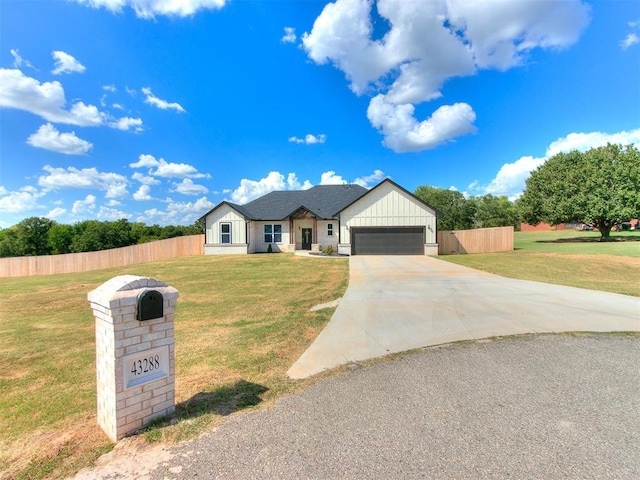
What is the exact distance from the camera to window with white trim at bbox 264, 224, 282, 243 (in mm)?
26391

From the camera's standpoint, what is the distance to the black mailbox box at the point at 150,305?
282 cm

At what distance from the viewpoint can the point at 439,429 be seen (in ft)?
9.13

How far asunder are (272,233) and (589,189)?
31136 millimetres

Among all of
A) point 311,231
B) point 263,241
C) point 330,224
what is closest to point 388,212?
point 330,224

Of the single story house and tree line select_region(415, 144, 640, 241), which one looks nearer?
the single story house

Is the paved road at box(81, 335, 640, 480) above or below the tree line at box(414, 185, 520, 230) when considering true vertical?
below

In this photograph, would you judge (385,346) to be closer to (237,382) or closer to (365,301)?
(237,382)

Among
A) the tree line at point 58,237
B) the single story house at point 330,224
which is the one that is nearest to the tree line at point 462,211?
the single story house at point 330,224

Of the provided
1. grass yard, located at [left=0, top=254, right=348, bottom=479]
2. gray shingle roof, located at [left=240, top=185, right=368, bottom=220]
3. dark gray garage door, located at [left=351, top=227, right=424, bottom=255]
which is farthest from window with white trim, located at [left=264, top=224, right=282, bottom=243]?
grass yard, located at [left=0, top=254, right=348, bottom=479]

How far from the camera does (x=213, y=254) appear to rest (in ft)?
81.4

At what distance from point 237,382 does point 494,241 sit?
27.0 metres

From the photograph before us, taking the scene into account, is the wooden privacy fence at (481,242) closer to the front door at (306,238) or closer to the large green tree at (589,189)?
the large green tree at (589,189)

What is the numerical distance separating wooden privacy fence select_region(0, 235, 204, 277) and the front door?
8.71m

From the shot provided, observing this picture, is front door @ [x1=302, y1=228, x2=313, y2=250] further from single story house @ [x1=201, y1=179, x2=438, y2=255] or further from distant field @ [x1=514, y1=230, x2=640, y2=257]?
distant field @ [x1=514, y1=230, x2=640, y2=257]
